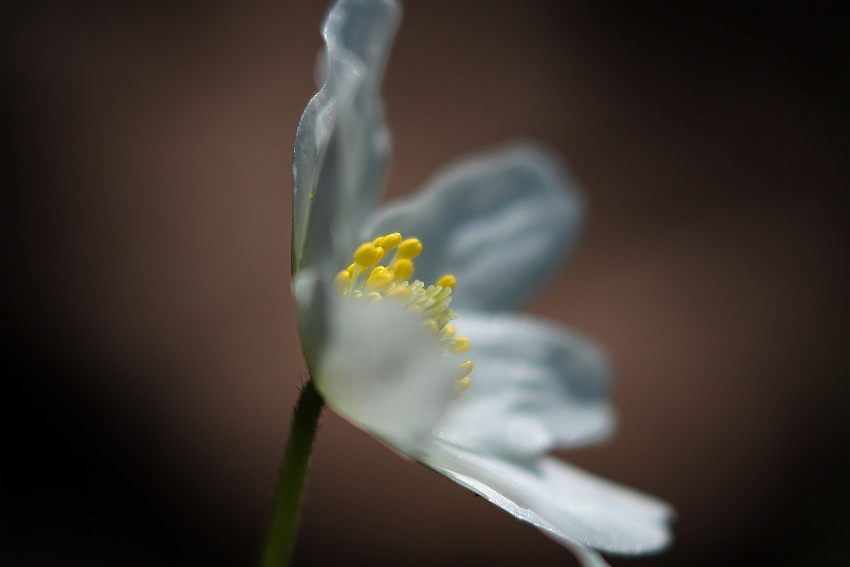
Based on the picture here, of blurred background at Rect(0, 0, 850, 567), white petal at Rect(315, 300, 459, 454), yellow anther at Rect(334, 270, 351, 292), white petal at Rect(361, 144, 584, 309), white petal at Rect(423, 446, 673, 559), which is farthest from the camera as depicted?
blurred background at Rect(0, 0, 850, 567)

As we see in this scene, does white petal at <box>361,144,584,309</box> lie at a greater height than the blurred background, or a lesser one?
lesser

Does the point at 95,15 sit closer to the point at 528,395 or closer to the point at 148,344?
the point at 148,344

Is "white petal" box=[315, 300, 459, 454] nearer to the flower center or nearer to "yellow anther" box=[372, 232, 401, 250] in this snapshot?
the flower center

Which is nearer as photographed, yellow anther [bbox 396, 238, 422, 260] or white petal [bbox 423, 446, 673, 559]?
white petal [bbox 423, 446, 673, 559]

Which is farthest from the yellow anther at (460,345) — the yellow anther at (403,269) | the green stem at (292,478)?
the green stem at (292,478)

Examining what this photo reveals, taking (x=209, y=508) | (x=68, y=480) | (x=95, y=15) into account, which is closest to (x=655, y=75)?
(x=95, y=15)

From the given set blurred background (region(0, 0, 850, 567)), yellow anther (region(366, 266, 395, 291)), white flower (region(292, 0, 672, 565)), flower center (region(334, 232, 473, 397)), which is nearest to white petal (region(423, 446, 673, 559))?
white flower (region(292, 0, 672, 565))
